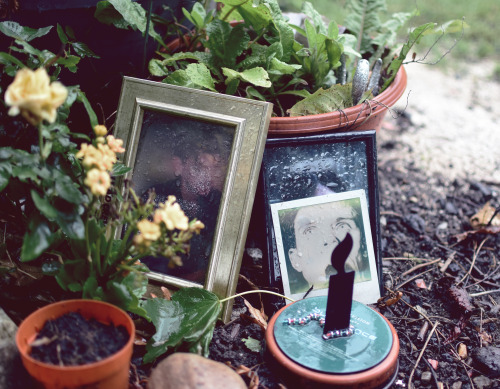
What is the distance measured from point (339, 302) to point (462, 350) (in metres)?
0.57

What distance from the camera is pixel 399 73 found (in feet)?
7.06

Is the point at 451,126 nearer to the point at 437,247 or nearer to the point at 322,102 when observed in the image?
the point at 437,247

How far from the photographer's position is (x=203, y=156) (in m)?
1.71

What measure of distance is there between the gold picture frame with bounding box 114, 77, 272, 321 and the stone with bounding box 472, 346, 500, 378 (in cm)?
82

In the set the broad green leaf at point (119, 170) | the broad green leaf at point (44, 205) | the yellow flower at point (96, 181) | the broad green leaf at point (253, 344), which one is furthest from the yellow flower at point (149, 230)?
the broad green leaf at point (253, 344)

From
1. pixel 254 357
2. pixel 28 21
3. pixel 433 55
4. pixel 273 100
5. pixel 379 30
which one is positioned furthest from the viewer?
pixel 433 55

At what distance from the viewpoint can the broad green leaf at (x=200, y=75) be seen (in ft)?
A: 5.76

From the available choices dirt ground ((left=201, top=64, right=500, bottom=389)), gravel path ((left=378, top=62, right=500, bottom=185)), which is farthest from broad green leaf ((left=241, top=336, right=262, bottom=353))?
gravel path ((left=378, top=62, right=500, bottom=185))

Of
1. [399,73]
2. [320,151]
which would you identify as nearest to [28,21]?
[320,151]

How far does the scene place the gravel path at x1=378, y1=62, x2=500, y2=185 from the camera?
2.94 meters

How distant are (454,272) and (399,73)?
851mm

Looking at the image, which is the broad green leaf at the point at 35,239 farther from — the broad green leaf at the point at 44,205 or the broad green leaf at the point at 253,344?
the broad green leaf at the point at 253,344

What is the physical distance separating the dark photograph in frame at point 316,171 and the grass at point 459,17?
2.81 meters

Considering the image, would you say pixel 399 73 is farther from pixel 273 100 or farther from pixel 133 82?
pixel 133 82
